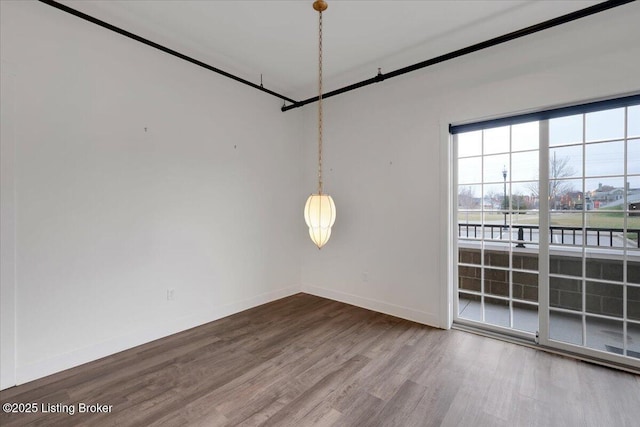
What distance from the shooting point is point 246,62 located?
138 inches

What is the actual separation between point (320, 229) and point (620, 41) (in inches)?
121

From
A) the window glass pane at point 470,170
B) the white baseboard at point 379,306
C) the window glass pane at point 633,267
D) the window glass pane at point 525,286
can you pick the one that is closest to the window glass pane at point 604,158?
the window glass pane at point 633,267

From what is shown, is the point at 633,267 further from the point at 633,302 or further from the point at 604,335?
the point at 604,335

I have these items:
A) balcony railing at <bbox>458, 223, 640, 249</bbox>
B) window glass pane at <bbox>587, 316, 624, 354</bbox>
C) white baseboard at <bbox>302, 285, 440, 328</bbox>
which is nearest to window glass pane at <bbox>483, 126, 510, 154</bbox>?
balcony railing at <bbox>458, 223, 640, 249</bbox>

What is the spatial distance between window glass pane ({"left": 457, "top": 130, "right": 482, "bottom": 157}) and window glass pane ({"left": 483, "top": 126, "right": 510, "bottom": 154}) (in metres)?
0.07

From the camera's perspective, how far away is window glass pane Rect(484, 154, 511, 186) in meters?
3.16

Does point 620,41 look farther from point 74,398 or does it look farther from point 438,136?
point 74,398

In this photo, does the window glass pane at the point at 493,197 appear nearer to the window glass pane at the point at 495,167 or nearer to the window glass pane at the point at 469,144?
the window glass pane at the point at 495,167

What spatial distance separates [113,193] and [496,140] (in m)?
4.18

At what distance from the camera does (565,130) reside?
2775mm

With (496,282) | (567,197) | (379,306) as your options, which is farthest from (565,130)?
(379,306)

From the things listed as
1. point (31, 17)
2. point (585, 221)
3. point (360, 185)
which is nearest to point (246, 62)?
point (31, 17)

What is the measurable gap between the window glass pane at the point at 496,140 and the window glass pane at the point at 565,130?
397 millimetres

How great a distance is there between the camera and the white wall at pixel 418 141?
252 cm
